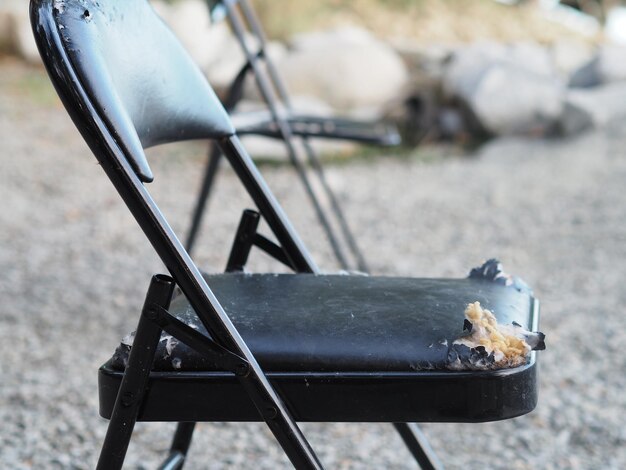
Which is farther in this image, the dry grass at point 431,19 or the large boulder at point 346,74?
the dry grass at point 431,19

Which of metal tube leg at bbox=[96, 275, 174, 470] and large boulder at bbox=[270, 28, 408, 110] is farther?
large boulder at bbox=[270, 28, 408, 110]

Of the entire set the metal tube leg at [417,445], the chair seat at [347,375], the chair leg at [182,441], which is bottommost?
the chair leg at [182,441]

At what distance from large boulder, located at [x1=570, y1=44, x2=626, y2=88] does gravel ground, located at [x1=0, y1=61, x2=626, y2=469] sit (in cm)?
78

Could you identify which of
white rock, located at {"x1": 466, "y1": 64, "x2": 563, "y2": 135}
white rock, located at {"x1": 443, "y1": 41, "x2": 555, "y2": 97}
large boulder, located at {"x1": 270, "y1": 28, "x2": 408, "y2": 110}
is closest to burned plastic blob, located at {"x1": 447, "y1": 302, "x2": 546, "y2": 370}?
white rock, located at {"x1": 466, "y1": 64, "x2": 563, "y2": 135}

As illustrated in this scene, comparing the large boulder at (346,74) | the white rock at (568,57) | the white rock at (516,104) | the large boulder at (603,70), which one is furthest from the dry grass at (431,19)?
the white rock at (516,104)

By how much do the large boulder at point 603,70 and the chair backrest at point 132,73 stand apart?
596 centimetres

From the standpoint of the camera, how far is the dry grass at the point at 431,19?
32.7 feet

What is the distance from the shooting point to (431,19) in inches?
410

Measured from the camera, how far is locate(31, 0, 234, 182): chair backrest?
1104mm

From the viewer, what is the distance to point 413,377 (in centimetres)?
111

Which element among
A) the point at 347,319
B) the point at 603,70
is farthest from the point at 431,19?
the point at 347,319

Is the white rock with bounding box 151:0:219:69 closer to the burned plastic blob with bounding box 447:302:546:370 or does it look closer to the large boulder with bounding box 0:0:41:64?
the large boulder with bounding box 0:0:41:64

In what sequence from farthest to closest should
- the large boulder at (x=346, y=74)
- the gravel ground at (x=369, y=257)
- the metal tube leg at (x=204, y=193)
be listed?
the large boulder at (x=346, y=74)
the metal tube leg at (x=204, y=193)
the gravel ground at (x=369, y=257)

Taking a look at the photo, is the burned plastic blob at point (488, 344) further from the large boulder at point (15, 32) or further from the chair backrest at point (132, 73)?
the large boulder at point (15, 32)
